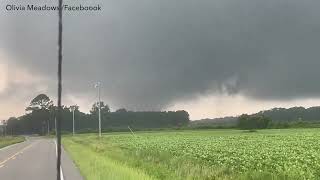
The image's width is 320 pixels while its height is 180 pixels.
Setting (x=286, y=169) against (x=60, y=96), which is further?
(x=286, y=169)

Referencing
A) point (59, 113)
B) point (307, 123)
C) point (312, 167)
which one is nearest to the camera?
point (59, 113)

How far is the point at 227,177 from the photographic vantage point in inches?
774

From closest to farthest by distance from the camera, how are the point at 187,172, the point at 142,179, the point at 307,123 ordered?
1. the point at 142,179
2. the point at 187,172
3. the point at 307,123

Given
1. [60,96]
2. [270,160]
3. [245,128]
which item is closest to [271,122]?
[245,128]

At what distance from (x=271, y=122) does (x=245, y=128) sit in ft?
22.3

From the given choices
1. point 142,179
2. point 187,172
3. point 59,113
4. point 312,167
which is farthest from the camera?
point 187,172

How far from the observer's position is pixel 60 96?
845cm

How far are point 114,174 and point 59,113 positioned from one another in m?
12.1

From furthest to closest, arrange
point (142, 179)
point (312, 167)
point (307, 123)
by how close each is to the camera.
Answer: point (307, 123)
point (312, 167)
point (142, 179)

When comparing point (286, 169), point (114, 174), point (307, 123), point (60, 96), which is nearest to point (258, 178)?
point (286, 169)

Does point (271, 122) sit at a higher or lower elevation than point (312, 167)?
higher

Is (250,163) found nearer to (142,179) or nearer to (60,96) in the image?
(142,179)

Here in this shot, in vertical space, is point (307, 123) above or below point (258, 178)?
above

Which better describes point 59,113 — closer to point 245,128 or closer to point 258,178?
point 258,178
